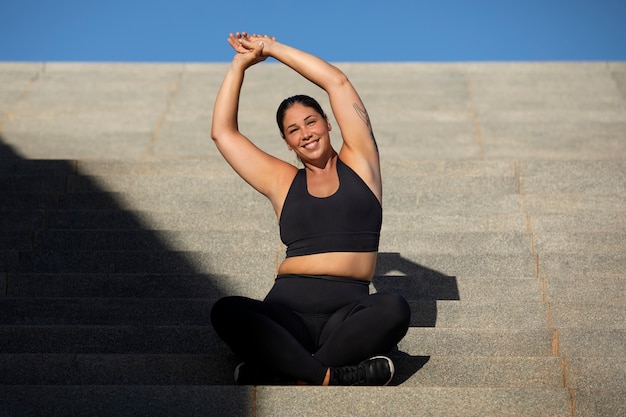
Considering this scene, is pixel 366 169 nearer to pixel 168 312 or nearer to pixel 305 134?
pixel 305 134

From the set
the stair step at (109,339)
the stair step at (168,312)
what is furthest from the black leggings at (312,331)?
the stair step at (168,312)

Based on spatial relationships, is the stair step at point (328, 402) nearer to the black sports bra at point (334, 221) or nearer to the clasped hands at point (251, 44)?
the black sports bra at point (334, 221)

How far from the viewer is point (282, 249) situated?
19.7 ft

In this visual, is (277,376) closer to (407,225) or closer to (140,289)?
(140,289)

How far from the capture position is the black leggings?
396cm

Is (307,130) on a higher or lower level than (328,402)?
higher

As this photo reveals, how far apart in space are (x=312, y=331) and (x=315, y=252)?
1.06 feet

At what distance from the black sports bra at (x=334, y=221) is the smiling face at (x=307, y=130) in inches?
6.7

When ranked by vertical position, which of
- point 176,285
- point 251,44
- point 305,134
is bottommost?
point 176,285

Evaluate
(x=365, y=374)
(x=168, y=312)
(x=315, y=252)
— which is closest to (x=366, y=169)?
(x=315, y=252)

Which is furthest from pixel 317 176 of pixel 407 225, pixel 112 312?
pixel 407 225

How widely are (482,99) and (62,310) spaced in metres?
5.64

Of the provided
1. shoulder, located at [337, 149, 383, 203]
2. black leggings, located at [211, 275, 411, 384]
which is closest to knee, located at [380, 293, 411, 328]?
black leggings, located at [211, 275, 411, 384]

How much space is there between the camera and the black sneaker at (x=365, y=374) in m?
3.96
